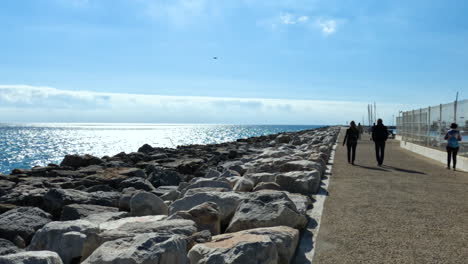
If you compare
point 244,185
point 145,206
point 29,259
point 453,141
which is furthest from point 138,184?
point 453,141

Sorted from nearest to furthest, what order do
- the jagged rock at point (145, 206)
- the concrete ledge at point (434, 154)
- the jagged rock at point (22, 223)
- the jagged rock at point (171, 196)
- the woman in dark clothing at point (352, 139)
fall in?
the jagged rock at point (22, 223), the jagged rock at point (145, 206), the jagged rock at point (171, 196), the concrete ledge at point (434, 154), the woman in dark clothing at point (352, 139)

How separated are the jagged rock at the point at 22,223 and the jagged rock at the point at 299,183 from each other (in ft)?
11.8

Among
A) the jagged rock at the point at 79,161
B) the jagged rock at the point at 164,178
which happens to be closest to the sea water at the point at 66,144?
the jagged rock at the point at 79,161

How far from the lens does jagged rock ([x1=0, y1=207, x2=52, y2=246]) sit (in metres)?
4.90

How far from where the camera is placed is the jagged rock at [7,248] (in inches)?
166

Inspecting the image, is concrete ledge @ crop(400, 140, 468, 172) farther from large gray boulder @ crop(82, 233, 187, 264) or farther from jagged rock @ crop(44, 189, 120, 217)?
large gray boulder @ crop(82, 233, 187, 264)

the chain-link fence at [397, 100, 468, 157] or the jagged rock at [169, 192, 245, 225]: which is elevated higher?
the chain-link fence at [397, 100, 468, 157]

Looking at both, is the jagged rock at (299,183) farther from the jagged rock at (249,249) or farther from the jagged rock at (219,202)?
the jagged rock at (249,249)

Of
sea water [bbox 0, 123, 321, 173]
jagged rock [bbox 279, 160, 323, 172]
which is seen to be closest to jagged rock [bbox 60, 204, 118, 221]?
jagged rock [bbox 279, 160, 323, 172]

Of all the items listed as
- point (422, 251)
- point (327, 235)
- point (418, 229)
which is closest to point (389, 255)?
point (422, 251)

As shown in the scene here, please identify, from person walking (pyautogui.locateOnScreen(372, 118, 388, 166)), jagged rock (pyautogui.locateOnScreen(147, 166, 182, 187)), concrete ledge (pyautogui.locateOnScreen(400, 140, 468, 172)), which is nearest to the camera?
jagged rock (pyautogui.locateOnScreen(147, 166, 182, 187))

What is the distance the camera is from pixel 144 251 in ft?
10.2

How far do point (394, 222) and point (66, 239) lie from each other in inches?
146

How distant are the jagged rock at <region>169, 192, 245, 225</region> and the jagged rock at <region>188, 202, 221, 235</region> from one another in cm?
38
